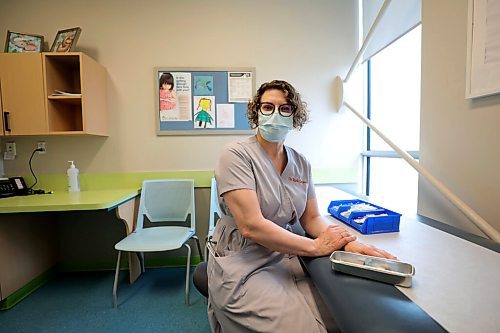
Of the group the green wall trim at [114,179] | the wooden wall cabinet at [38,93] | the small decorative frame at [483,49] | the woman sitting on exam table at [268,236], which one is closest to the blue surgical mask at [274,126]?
the woman sitting on exam table at [268,236]

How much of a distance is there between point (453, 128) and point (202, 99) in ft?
6.07

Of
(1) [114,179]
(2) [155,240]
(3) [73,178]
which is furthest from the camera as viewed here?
(1) [114,179]

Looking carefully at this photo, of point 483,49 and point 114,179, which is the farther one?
point 114,179

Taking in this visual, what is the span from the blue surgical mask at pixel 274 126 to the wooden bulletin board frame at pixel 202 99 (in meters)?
1.29

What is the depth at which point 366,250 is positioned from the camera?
86 centimetres

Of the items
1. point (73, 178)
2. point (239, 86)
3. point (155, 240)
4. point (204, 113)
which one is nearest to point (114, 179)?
point (73, 178)

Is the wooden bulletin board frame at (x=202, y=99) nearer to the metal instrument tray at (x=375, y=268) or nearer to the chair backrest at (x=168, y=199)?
the chair backrest at (x=168, y=199)

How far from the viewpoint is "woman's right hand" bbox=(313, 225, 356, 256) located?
3.07 ft

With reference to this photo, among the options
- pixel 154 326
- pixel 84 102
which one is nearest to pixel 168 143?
pixel 84 102

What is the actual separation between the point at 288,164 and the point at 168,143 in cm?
161

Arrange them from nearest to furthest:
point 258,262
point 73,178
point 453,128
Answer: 1. point 258,262
2. point 453,128
3. point 73,178

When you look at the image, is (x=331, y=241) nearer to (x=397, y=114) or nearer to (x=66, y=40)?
(x=397, y=114)

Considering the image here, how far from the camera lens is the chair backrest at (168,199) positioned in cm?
232

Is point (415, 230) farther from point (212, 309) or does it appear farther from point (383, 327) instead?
point (212, 309)
